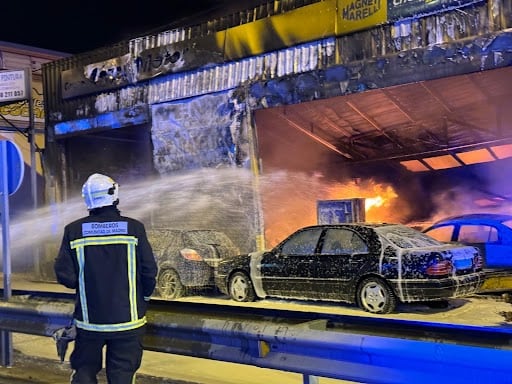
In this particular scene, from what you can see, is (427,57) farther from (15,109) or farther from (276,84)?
(15,109)

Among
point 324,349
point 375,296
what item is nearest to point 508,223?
point 375,296

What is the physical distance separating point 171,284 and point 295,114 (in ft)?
15.5

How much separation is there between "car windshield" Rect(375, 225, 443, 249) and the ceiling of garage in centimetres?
315

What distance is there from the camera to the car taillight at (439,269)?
9.02 meters

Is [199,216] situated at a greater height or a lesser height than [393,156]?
lesser

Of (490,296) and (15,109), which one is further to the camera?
(15,109)

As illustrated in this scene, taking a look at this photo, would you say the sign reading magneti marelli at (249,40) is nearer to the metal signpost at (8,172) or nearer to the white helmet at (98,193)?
the metal signpost at (8,172)

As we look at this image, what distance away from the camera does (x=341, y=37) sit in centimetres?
1129

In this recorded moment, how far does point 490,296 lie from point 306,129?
19.2 feet

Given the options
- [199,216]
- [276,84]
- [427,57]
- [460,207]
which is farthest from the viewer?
[460,207]

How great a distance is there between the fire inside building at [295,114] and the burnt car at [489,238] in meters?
2.71

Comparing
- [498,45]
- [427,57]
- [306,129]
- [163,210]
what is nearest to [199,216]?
[163,210]

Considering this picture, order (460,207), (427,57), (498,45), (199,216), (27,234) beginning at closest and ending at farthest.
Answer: (498,45)
(427,57)
(199,216)
(460,207)
(27,234)

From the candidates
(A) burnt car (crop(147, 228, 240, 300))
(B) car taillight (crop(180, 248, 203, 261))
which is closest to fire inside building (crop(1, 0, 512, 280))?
(A) burnt car (crop(147, 228, 240, 300))
